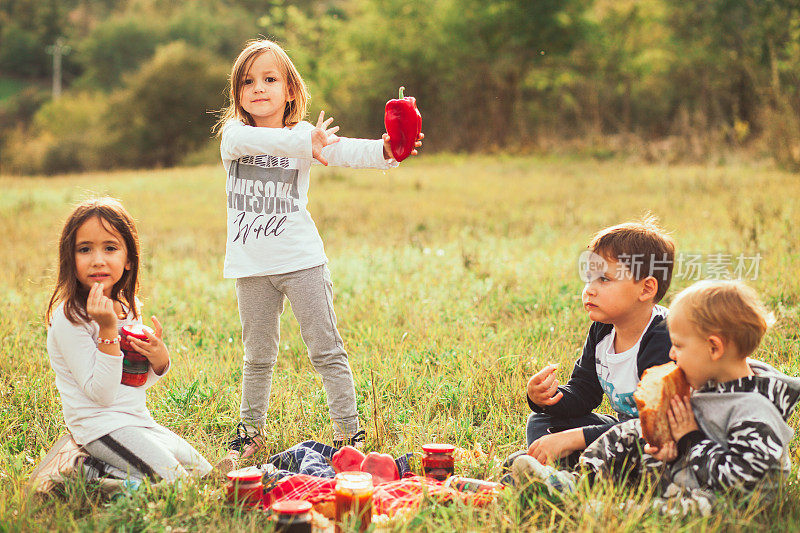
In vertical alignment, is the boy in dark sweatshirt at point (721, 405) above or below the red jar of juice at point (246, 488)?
above

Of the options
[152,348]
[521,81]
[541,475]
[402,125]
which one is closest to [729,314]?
[541,475]

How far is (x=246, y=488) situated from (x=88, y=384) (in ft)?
2.45

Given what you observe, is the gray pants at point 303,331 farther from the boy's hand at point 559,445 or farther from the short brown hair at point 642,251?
the short brown hair at point 642,251

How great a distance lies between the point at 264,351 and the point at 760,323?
6.82 ft

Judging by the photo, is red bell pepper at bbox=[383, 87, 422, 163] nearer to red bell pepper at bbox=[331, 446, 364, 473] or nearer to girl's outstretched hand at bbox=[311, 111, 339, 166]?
girl's outstretched hand at bbox=[311, 111, 339, 166]

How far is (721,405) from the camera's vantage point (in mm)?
2527

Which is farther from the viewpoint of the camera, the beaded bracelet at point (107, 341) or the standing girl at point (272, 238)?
the standing girl at point (272, 238)

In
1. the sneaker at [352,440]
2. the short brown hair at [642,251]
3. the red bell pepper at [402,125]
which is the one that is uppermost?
the red bell pepper at [402,125]

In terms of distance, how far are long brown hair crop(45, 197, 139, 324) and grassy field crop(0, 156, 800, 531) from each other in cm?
55

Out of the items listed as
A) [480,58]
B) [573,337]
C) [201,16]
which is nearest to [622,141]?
[480,58]

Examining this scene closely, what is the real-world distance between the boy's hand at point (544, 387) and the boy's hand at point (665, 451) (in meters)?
0.53

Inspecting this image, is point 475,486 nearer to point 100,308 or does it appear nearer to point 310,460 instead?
point 310,460

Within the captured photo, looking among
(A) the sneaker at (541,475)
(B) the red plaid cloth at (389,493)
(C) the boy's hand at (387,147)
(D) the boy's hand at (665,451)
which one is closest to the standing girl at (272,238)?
(C) the boy's hand at (387,147)

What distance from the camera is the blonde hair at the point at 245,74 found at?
3.46 metres
